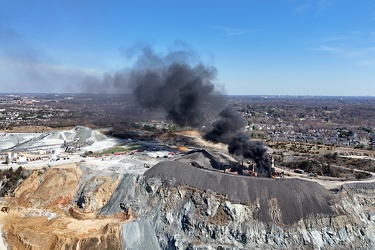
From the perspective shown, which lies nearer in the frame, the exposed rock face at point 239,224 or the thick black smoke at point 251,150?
the exposed rock face at point 239,224

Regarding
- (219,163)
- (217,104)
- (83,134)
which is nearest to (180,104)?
(217,104)

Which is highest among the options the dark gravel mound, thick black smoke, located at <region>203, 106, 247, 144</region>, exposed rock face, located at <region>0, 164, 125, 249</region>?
thick black smoke, located at <region>203, 106, 247, 144</region>

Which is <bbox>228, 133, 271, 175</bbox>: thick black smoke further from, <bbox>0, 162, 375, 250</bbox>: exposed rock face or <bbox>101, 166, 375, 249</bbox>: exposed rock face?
<bbox>101, 166, 375, 249</bbox>: exposed rock face

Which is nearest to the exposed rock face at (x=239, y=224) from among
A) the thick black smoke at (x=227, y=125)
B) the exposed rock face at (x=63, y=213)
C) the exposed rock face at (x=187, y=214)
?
the exposed rock face at (x=187, y=214)

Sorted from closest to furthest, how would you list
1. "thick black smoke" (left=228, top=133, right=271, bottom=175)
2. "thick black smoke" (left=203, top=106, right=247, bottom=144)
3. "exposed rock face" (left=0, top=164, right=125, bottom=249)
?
"exposed rock face" (left=0, top=164, right=125, bottom=249) → "thick black smoke" (left=228, top=133, right=271, bottom=175) → "thick black smoke" (left=203, top=106, right=247, bottom=144)

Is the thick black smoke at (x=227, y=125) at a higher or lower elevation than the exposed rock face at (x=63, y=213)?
higher

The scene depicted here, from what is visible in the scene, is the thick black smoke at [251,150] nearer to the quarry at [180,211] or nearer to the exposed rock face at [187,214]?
the quarry at [180,211]

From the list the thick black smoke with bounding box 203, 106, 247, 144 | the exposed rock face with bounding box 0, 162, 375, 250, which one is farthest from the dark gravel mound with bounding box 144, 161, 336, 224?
the thick black smoke with bounding box 203, 106, 247, 144
